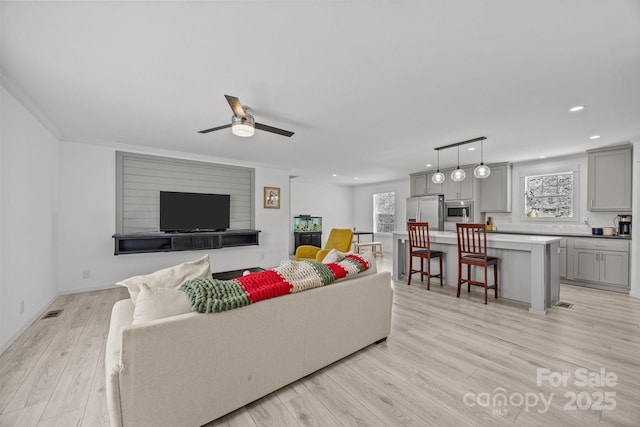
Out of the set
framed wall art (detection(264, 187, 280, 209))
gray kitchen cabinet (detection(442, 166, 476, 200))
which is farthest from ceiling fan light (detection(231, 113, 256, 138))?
gray kitchen cabinet (detection(442, 166, 476, 200))

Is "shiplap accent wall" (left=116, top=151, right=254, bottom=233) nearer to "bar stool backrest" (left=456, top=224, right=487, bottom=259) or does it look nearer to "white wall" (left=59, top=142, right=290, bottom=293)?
"white wall" (left=59, top=142, right=290, bottom=293)

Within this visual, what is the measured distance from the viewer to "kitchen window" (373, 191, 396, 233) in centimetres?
918

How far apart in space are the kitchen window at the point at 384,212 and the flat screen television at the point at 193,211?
5612 millimetres

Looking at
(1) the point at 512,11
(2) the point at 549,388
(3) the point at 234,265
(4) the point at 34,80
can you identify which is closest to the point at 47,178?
(4) the point at 34,80

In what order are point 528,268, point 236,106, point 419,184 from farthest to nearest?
point 419,184 → point 528,268 → point 236,106

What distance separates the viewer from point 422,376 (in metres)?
2.06

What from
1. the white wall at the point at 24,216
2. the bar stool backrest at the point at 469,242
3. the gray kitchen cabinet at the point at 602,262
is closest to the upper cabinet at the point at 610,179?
the gray kitchen cabinet at the point at 602,262

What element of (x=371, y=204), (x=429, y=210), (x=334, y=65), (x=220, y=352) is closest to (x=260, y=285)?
(x=220, y=352)

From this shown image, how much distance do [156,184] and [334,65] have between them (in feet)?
14.4

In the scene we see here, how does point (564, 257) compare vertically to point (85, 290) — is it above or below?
above

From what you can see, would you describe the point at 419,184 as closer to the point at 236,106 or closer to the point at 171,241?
the point at 236,106

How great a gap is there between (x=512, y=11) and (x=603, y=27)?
2.30ft

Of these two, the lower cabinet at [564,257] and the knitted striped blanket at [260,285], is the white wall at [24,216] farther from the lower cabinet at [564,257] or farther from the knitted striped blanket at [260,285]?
the lower cabinet at [564,257]

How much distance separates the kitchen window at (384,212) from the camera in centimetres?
918
